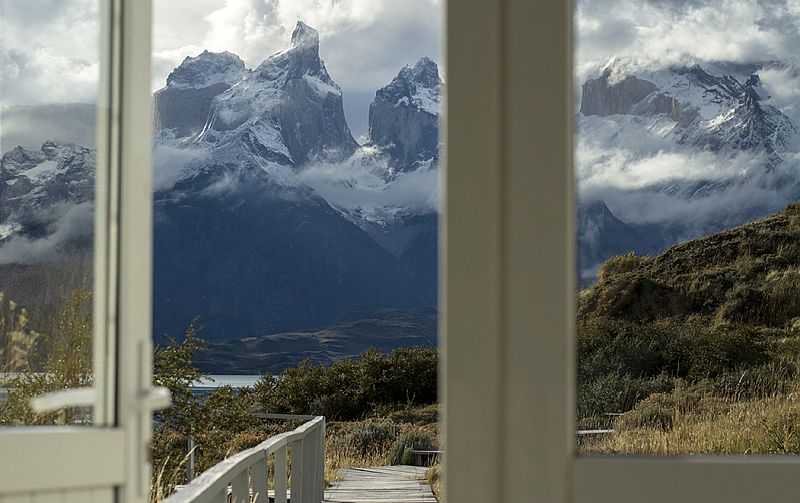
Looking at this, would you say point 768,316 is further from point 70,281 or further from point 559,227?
point 70,281

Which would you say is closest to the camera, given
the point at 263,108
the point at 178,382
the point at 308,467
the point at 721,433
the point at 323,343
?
the point at 721,433

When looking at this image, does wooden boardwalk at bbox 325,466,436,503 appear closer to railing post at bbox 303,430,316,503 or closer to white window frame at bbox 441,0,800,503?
railing post at bbox 303,430,316,503

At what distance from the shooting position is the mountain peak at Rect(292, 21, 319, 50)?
15.1m

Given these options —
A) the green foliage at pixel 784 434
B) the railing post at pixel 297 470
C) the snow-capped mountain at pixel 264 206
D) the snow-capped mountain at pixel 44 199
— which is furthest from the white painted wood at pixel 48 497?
the snow-capped mountain at pixel 264 206

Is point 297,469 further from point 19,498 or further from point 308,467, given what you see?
point 19,498

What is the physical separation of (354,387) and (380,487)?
5.07 metres

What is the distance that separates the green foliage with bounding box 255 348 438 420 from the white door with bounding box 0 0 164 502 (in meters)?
9.66

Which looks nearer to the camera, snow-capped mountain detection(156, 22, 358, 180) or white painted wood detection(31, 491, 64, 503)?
white painted wood detection(31, 491, 64, 503)

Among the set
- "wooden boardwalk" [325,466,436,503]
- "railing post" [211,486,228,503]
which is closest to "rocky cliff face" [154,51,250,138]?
"wooden boardwalk" [325,466,436,503]

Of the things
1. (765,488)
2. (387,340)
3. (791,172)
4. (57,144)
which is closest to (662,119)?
(791,172)

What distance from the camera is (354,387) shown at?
11.1 m

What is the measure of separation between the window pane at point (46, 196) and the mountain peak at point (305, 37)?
14.3 m

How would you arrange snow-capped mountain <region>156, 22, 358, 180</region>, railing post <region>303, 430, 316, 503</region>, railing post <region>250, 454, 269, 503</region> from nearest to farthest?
railing post <region>250, 454, 269, 503</region> < railing post <region>303, 430, 316, 503</region> < snow-capped mountain <region>156, 22, 358, 180</region>

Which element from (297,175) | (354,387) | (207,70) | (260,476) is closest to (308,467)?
(260,476)
